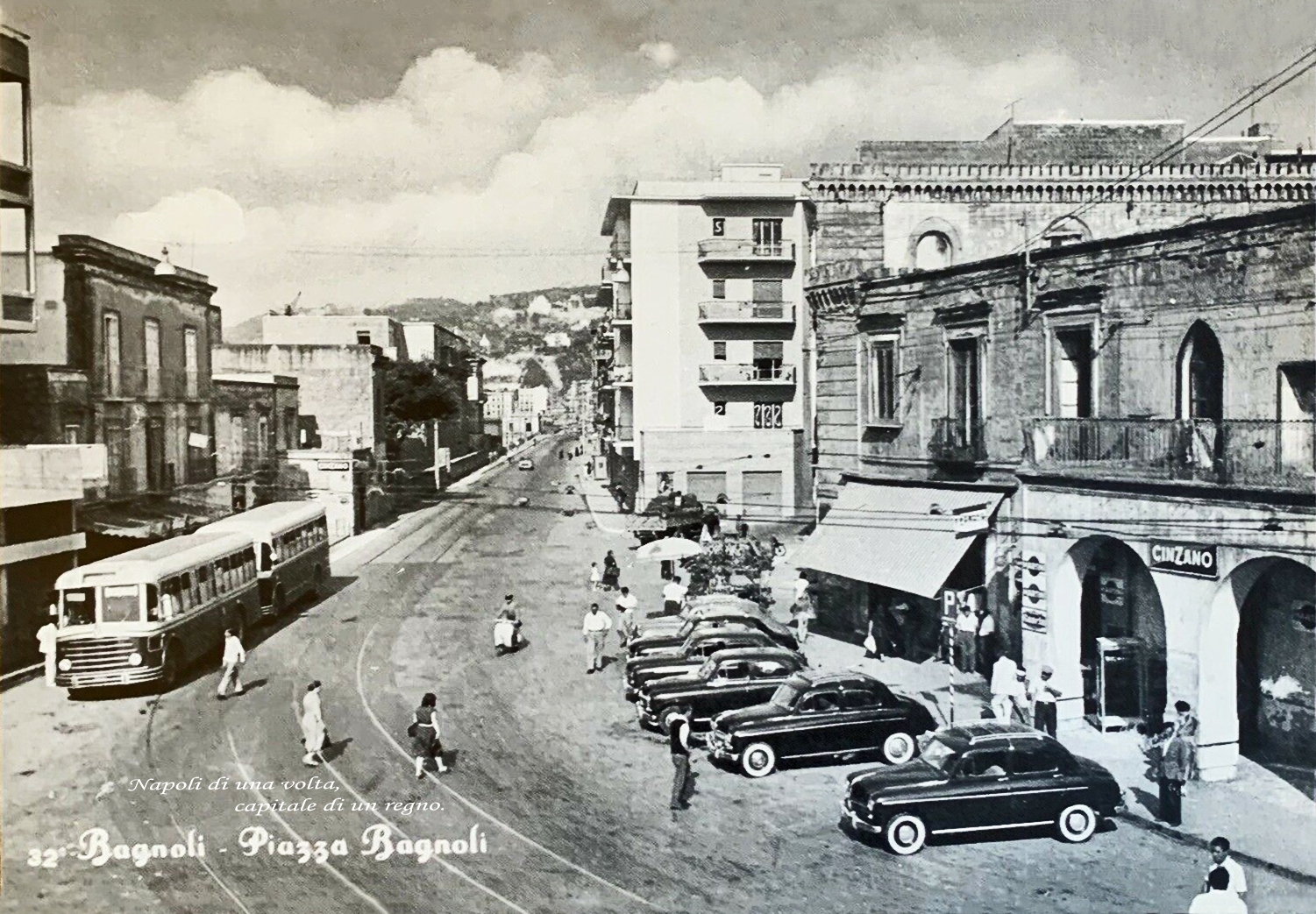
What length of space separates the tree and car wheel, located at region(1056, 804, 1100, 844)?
743 cm

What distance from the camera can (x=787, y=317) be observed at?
10945 mm

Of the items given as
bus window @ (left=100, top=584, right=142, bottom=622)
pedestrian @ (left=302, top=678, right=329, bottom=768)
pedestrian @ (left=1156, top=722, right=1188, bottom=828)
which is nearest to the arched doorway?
pedestrian @ (left=1156, top=722, right=1188, bottom=828)

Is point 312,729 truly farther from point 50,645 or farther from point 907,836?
point 907,836

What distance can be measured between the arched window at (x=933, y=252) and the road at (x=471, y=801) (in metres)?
5.28

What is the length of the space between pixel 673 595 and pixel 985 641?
11.3 feet

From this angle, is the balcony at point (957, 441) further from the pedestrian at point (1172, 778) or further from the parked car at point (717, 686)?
the pedestrian at point (1172, 778)

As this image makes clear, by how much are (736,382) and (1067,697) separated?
15.1ft

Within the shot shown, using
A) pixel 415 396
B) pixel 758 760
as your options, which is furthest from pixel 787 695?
pixel 415 396

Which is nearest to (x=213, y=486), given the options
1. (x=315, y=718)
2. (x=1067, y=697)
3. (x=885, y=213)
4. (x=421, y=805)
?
(x=315, y=718)

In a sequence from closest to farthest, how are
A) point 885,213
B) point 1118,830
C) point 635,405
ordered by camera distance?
1. point 1118,830
2. point 635,405
3. point 885,213

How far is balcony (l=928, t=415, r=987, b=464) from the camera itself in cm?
1134

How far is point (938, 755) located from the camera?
28.0 feet

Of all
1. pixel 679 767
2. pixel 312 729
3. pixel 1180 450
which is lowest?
pixel 679 767

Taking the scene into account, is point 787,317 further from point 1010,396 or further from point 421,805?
point 421,805
